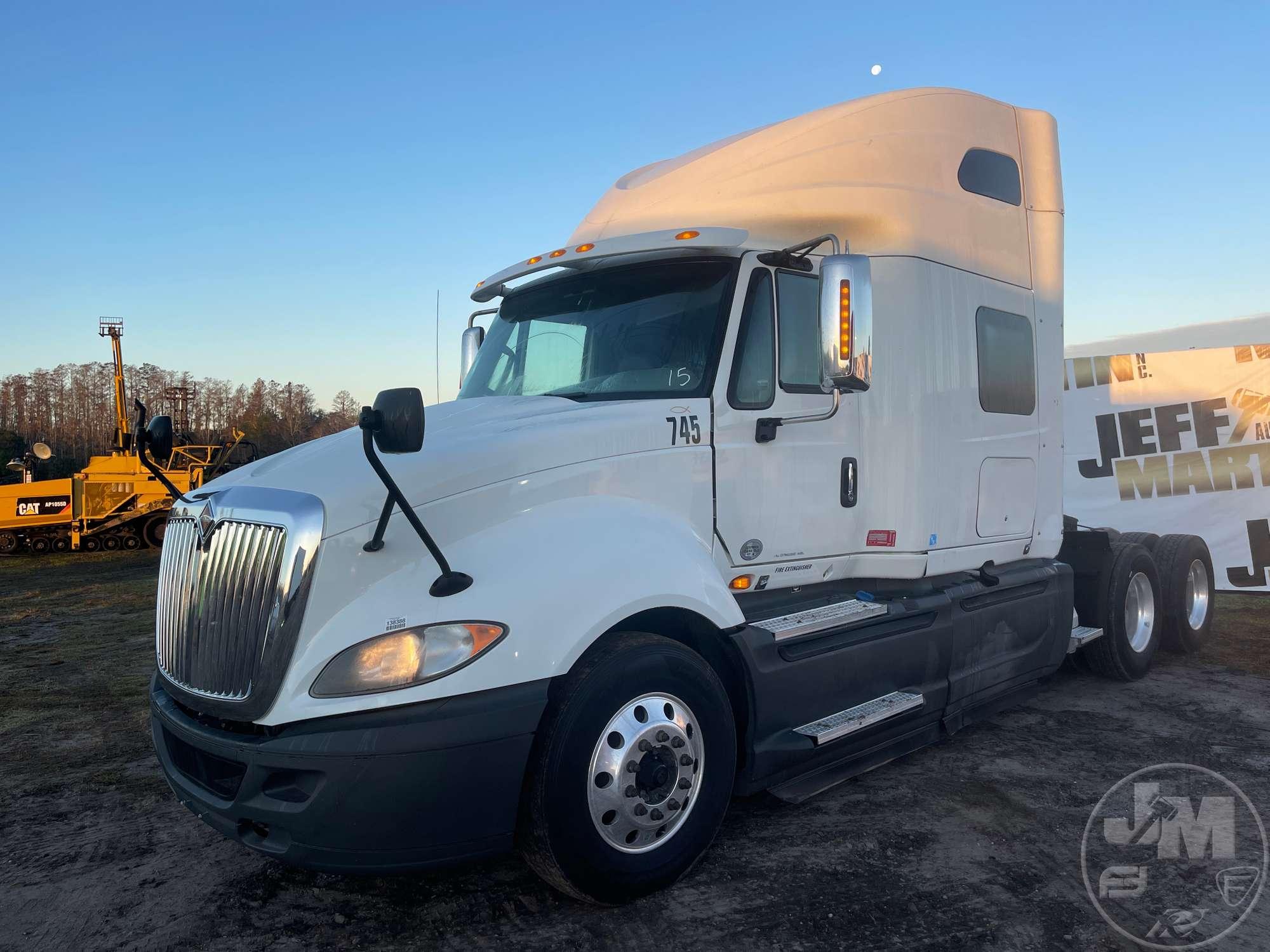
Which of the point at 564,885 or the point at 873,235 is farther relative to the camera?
the point at 873,235

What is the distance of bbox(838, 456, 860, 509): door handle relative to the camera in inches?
176

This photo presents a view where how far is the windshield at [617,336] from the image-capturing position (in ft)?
13.2

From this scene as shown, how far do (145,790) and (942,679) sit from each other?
14.5 feet

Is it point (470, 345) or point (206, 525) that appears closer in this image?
point (206, 525)

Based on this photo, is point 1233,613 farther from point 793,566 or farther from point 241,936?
point 241,936

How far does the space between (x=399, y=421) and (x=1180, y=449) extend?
1201cm

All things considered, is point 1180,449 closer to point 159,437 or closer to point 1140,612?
point 1140,612

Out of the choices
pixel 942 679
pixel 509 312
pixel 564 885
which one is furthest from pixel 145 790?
pixel 942 679

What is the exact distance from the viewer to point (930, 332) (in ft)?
15.9

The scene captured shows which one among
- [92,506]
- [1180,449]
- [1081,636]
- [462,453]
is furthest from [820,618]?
[92,506]

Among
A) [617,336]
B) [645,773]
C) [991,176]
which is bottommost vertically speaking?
[645,773]

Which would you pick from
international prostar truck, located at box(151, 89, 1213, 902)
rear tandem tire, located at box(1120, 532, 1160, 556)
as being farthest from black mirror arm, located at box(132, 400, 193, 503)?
rear tandem tire, located at box(1120, 532, 1160, 556)

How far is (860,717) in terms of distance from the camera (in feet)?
13.6

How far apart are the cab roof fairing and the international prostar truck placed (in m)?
0.03
